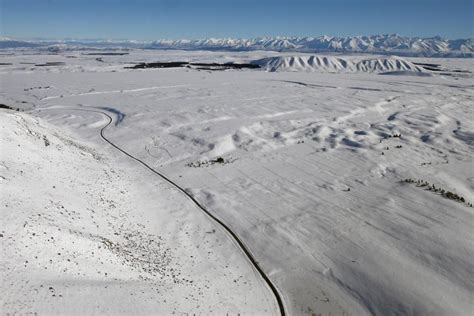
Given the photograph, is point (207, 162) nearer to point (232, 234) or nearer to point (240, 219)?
point (240, 219)

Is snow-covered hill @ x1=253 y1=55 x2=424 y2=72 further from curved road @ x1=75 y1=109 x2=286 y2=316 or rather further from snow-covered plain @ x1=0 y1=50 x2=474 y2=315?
curved road @ x1=75 y1=109 x2=286 y2=316

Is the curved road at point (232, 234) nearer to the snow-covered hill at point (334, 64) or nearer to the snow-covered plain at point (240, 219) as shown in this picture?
the snow-covered plain at point (240, 219)

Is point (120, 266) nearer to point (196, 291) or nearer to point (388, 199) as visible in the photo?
point (196, 291)

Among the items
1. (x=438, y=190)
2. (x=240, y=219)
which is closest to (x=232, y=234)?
(x=240, y=219)

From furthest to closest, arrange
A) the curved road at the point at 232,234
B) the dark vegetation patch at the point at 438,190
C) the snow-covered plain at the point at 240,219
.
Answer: the dark vegetation patch at the point at 438,190
the curved road at the point at 232,234
the snow-covered plain at the point at 240,219

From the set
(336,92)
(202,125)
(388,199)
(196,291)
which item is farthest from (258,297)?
(336,92)

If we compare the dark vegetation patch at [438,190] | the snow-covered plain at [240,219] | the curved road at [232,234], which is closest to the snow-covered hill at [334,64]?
the snow-covered plain at [240,219]
